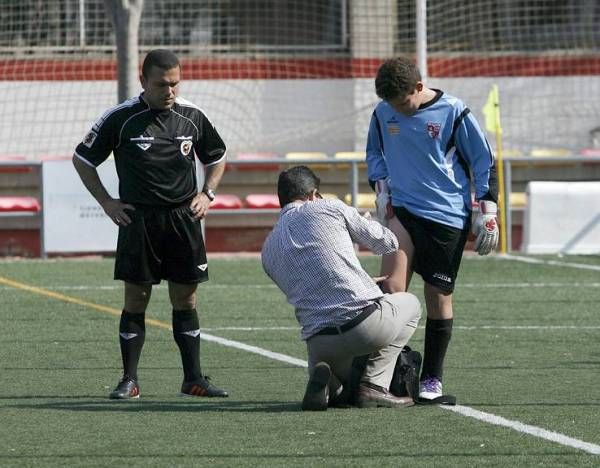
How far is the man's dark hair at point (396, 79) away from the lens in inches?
298

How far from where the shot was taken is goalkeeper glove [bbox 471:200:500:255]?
7797 mm

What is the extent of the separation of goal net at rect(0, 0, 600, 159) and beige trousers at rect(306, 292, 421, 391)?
1595cm

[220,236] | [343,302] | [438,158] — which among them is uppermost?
[438,158]

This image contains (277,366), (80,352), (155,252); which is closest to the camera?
(155,252)

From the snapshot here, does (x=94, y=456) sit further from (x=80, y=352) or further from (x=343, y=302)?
(x=80, y=352)

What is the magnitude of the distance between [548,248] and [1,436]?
1251cm

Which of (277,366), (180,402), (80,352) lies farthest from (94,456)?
(80,352)

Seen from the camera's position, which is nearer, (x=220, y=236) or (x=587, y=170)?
(x=220, y=236)

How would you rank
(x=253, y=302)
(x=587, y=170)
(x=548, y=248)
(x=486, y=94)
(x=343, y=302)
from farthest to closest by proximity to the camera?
(x=486, y=94), (x=587, y=170), (x=548, y=248), (x=253, y=302), (x=343, y=302)

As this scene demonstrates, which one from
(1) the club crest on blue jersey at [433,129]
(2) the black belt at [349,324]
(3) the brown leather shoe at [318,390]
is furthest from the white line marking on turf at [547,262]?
(3) the brown leather shoe at [318,390]

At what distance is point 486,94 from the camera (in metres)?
23.8

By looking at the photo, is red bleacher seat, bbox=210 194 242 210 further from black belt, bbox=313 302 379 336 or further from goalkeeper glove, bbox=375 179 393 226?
black belt, bbox=313 302 379 336

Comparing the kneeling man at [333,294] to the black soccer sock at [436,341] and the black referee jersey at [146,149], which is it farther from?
the black referee jersey at [146,149]

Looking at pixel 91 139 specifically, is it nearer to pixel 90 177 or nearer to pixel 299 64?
pixel 90 177
